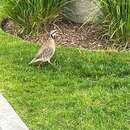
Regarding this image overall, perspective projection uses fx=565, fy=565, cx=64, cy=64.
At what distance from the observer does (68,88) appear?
7.16 m

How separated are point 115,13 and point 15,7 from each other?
1717 mm

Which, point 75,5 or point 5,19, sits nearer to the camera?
point 75,5

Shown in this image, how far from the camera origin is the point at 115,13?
847cm

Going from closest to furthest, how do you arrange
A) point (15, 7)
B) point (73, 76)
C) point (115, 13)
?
point (73, 76)
point (115, 13)
point (15, 7)

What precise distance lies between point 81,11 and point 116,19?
3.98 feet

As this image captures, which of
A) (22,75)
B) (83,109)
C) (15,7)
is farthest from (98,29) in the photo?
(83,109)

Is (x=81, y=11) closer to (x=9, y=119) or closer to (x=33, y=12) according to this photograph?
(x=33, y=12)

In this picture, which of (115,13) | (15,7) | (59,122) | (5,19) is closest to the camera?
(59,122)

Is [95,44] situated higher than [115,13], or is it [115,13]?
[115,13]

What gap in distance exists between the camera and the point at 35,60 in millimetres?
7801

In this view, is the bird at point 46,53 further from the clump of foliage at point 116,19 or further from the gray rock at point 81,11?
the gray rock at point 81,11

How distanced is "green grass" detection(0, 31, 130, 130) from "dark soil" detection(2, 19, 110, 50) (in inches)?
16.8

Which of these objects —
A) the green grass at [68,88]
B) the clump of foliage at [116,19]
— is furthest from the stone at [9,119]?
the clump of foliage at [116,19]

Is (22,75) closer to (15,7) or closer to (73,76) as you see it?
(73,76)
